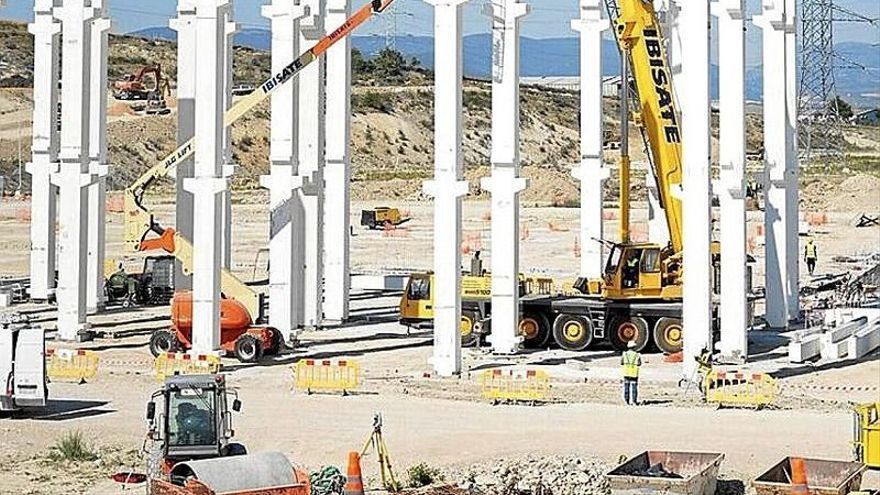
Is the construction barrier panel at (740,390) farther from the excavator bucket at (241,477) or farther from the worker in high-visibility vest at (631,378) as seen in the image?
the excavator bucket at (241,477)

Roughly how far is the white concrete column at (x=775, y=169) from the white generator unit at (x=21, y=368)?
60.7ft

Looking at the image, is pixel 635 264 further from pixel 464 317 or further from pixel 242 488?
pixel 242 488

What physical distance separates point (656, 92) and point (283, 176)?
8.55m

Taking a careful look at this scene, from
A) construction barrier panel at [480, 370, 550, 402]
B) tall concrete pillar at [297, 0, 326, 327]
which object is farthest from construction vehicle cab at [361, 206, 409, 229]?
construction barrier panel at [480, 370, 550, 402]

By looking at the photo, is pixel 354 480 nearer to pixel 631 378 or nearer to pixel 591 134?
pixel 631 378

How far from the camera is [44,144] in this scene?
144 ft

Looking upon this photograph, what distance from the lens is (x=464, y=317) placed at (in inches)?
1419

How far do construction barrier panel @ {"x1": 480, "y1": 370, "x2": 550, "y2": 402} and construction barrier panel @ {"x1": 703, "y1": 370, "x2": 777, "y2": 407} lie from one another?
2835 mm

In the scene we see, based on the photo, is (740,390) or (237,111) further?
(237,111)

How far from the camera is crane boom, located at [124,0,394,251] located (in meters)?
35.7

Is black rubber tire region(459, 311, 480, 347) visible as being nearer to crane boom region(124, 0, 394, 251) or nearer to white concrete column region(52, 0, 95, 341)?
crane boom region(124, 0, 394, 251)

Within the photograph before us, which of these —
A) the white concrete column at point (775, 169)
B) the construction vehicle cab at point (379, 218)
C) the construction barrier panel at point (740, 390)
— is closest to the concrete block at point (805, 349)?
the construction barrier panel at point (740, 390)

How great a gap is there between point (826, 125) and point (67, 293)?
8097cm

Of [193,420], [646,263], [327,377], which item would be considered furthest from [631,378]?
[193,420]
